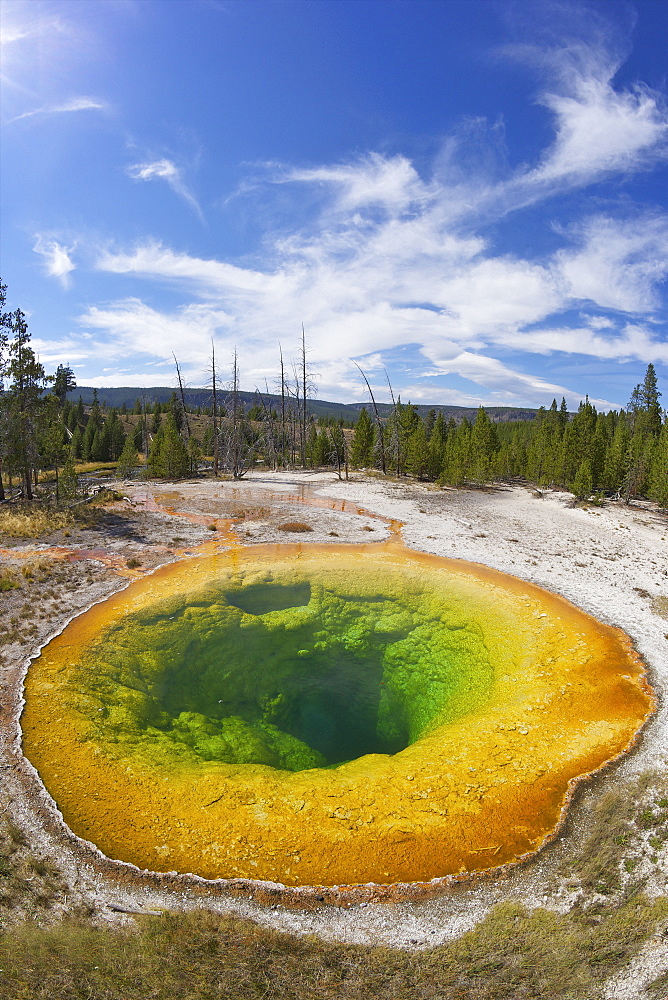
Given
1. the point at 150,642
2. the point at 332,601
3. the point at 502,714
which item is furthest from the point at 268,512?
the point at 502,714

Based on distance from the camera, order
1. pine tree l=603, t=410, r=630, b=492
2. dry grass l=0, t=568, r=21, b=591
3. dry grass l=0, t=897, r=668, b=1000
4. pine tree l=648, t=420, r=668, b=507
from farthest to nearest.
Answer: pine tree l=603, t=410, r=630, b=492
pine tree l=648, t=420, r=668, b=507
dry grass l=0, t=568, r=21, b=591
dry grass l=0, t=897, r=668, b=1000

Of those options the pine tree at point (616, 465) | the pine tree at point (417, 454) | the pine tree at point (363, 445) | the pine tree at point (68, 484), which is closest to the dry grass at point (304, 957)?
the pine tree at point (68, 484)

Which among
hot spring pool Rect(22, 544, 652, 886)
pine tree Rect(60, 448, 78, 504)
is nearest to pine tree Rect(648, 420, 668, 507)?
hot spring pool Rect(22, 544, 652, 886)

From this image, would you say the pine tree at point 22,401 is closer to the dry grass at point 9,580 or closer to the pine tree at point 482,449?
the dry grass at point 9,580

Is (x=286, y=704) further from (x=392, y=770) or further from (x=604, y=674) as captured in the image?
(x=604, y=674)

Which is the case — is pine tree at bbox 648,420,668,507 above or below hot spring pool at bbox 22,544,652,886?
above

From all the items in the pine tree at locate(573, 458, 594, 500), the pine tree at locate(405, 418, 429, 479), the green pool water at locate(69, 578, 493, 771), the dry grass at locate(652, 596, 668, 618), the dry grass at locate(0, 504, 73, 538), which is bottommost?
the green pool water at locate(69, 578, 493, 771)

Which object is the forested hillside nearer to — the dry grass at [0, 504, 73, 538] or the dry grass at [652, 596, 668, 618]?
the dry grass at [0, 504, 73, 538]

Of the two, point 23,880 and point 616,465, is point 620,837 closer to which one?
point 23,880
